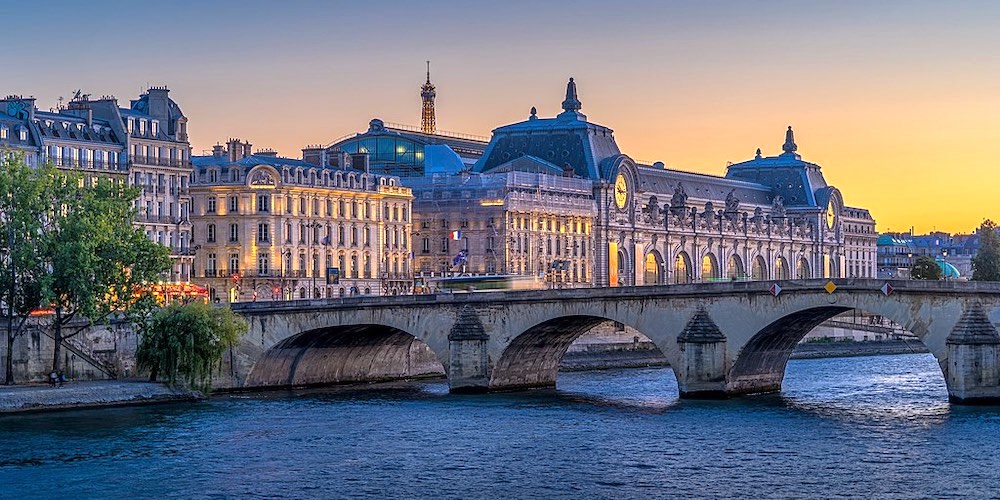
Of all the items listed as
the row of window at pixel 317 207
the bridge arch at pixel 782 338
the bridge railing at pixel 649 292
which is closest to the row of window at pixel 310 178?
the row of window at pixel 317 207

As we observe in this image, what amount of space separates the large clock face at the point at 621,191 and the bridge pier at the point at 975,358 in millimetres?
96079

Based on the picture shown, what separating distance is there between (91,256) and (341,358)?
61.6 ft

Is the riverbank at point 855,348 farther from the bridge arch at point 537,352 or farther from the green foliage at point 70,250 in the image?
the green foliage at point 70,250

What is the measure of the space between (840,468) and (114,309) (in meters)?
42.1

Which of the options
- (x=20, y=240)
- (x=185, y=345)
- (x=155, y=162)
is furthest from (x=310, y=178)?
(x=20, y=240)

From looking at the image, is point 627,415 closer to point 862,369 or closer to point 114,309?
point 114,309

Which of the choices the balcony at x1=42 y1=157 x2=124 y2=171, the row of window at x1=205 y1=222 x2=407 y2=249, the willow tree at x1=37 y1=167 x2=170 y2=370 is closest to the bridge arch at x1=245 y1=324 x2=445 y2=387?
the willow tree at x1=37 y1=167 x2=170 y2=370

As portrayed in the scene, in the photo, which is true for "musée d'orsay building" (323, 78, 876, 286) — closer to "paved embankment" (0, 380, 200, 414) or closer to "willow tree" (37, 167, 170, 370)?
"willow tree" (37, 167, 170, 370)

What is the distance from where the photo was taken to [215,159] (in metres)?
151

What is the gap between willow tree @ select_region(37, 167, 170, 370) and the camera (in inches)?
3939

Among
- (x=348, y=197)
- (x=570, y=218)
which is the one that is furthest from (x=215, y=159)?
(x=570, y=218)

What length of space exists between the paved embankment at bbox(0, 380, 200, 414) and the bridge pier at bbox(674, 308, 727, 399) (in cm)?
2415

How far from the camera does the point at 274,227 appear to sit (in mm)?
144250

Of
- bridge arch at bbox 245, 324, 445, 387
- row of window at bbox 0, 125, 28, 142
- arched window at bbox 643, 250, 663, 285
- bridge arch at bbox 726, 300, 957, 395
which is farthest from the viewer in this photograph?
arched window at bbox 643, 250, 663, 285
